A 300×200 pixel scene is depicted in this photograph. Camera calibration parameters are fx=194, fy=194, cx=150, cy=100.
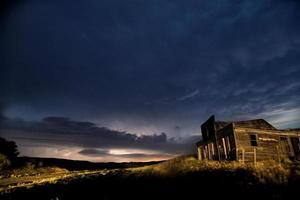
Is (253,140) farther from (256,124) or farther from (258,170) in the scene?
(258,170)

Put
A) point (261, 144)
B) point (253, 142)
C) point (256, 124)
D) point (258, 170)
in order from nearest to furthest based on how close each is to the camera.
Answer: point (258, 170) < point (261, 144) < point (253, 142) < point (256, 124)

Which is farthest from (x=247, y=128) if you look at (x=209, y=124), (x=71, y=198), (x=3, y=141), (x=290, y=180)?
(x=3, y=141)

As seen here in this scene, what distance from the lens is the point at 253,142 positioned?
75.5ft

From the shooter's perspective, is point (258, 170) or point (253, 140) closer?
point (258, 170)

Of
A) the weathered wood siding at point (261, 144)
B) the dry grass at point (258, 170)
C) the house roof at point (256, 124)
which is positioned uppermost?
the house roof at point (256, 124)

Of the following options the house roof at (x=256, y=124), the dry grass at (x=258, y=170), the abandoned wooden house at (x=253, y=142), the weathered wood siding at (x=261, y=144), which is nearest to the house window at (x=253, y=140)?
the abandoned wooden house at (x=253, y=142)

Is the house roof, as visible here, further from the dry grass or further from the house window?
the dry grass

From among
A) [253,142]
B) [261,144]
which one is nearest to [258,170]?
[253,142]

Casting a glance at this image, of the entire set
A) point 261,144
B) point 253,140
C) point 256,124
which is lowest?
point 261,144

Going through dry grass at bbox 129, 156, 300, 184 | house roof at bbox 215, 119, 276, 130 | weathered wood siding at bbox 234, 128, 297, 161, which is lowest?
dry grass at bbox 129, 156, 300, 184

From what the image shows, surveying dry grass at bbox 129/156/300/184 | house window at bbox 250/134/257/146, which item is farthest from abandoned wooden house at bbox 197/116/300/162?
dry grass at bbox 129/156/300/184

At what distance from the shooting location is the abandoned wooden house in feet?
72.6

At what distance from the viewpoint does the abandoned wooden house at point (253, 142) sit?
72.6 ft

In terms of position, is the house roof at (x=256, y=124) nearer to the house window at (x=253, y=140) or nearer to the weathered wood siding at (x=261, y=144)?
the weathered wood siding at (x=261, y=144)
